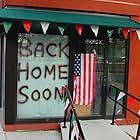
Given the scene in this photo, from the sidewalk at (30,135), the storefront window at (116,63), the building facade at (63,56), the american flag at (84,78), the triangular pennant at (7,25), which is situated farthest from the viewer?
the storefront window at (116,63)

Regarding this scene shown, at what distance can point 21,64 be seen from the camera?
320 inches

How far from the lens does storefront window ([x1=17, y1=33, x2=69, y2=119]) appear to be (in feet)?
26.8

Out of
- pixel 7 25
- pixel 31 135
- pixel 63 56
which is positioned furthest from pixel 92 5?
pixel 31 135

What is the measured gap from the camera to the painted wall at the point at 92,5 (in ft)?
25.9

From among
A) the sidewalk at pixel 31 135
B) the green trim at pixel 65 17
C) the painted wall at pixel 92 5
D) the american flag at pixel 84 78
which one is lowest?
the sidewalk at pixel 31 135

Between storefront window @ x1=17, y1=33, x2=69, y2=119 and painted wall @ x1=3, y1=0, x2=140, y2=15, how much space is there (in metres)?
0.74

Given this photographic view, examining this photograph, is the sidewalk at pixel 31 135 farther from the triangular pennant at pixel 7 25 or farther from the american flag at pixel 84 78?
the triangular pennant at pixel 7 25

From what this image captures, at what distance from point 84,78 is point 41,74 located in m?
1.12

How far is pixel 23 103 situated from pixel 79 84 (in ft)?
4.83

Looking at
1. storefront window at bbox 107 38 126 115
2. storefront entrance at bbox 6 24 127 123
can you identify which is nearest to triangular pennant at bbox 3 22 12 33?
storefront entrance at bbox 6 24 127 123

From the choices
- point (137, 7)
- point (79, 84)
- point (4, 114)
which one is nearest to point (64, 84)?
point (79, 84)

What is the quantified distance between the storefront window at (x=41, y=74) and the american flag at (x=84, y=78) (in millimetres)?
279

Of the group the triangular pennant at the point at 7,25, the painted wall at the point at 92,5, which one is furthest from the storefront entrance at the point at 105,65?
the triangular pennant at the point at 7,25

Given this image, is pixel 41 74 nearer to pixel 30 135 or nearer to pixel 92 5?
pixel 30 135
